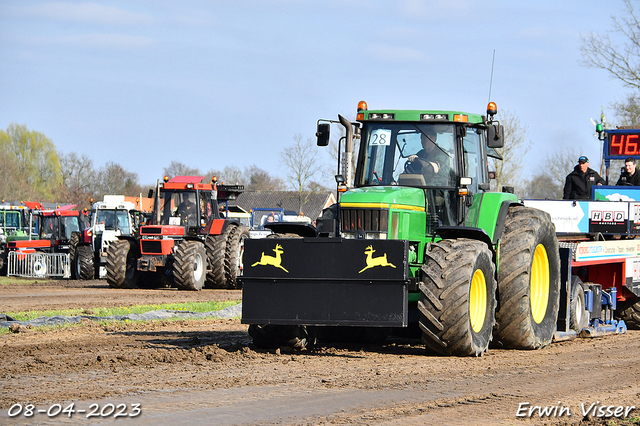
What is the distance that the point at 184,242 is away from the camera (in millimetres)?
20469

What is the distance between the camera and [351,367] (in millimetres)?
8094

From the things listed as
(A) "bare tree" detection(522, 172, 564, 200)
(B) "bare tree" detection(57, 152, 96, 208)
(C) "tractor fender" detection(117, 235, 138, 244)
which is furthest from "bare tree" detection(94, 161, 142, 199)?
(C) "tractor fender" detection(117, 235, 138, 244)

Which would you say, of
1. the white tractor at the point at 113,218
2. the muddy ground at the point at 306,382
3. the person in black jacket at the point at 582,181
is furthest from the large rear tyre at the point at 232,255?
the muddy ground at the point at 306,382

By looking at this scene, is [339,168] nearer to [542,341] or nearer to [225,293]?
[542,341]

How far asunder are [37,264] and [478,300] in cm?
2206

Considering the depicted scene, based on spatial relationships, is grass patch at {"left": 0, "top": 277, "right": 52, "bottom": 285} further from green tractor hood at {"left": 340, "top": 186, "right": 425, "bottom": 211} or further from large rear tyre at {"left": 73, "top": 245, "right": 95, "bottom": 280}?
green tractor hood at {"left": 340, "top": 186, "right": 425, "bottom": 211}

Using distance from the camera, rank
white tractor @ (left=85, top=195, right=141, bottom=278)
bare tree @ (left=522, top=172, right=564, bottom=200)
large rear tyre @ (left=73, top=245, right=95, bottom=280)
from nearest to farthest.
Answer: large rear tyre @ (left=73, top=245, right=95, bottom=280) < white tractor @ (left=85, top=195, right=141, bottom=278) < bare tree @ (left=522, top=172, right=564, bottom=200)

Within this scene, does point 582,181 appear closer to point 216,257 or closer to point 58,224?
point 216,257

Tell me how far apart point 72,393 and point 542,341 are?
5.81 metres

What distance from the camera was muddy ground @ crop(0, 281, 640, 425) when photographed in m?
5.88

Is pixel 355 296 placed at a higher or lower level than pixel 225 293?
higher

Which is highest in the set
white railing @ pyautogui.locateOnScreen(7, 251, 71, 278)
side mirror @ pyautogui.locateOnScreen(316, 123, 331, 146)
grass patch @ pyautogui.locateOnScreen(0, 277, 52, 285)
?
side mirror @ pyautogui.locateOnScreen(316, 123, 331, 146)

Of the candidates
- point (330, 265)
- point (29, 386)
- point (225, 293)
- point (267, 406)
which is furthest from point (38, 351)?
point (225, 293)

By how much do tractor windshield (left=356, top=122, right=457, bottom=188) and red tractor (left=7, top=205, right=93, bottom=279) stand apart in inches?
710
